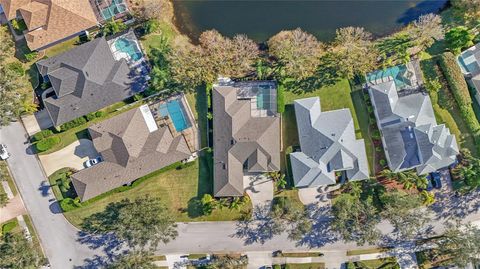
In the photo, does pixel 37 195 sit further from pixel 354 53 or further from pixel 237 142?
pixel 354 53

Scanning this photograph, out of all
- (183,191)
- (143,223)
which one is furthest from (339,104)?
(143,223)

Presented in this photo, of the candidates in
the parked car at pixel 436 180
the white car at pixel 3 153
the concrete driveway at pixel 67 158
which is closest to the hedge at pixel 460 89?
the parked car at pixel 436 180

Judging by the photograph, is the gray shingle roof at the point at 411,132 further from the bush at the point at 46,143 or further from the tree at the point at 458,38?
the bush at the point at 46,143

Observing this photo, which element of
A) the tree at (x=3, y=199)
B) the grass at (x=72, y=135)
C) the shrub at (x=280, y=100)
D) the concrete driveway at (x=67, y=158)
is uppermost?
the grass at (x=72, y=135)

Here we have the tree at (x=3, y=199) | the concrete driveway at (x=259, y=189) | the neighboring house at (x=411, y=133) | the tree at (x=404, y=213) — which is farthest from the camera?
the concrete driveway at (x=259, y=189)

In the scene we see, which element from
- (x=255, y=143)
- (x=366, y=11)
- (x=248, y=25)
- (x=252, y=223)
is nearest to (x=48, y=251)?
(x=252, y=223)

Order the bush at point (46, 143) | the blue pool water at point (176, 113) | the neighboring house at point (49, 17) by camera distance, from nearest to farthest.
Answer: the neighboring house at point (49, 17) < the bush at point (46, 143) < the blue pool water at point (176, 113)

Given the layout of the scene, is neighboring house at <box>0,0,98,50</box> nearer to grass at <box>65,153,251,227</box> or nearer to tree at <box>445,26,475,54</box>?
grass at <box>65,153,251,227</box>
